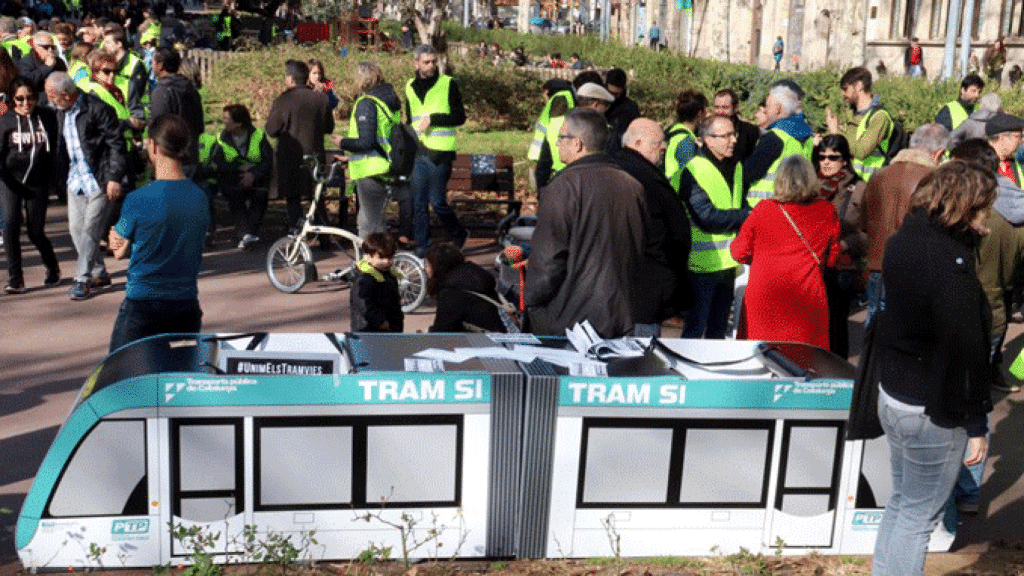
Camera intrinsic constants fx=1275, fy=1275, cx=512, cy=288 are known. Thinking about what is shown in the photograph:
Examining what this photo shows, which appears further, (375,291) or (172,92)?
(172,92)

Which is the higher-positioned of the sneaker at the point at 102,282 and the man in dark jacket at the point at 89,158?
the man in dark jacket at the point at 89,158

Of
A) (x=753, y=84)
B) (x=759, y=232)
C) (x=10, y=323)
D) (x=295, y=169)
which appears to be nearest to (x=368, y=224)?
(x=295, y=169)

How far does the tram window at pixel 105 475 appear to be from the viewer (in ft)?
16.1

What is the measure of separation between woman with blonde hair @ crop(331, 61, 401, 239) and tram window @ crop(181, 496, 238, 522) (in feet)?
19.7

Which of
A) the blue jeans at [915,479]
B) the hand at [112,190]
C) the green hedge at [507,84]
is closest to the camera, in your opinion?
the blue jeans at [915,479]

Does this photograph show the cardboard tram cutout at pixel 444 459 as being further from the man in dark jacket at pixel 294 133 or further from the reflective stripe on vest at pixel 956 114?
the reflective stripe on vest at pixel 956 114

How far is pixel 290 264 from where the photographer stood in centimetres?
1071

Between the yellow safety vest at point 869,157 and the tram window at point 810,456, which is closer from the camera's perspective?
the tram window at point 810,456

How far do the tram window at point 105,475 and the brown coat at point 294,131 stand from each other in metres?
7.48

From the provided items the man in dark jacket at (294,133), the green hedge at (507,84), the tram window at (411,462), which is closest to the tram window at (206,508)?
the tram window at (411,462)

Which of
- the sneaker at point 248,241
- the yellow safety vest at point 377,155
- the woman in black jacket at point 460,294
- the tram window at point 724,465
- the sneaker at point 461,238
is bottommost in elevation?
the sneaker at point 248,241

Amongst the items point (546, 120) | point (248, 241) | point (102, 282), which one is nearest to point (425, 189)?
point (546, 120)

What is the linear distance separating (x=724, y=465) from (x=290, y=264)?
6.14 m

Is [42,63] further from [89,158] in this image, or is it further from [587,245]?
[587,245]
